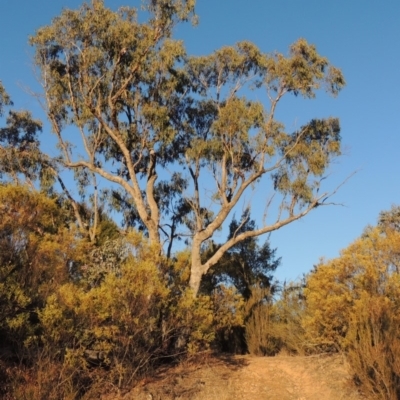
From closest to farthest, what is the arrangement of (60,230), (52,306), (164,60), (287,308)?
(52,306) → (60,230) → (287,308) → (164,60)

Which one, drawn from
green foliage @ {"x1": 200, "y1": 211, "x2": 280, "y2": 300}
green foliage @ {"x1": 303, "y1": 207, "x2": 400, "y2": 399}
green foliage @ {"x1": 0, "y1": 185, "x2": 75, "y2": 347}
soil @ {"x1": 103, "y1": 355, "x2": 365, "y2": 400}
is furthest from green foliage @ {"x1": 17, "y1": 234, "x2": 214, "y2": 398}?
green foliage @ {"x1": 200, "y1": 211, "x2": 280, "y2": 300}

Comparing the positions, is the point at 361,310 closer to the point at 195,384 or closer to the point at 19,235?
the point at 195,384

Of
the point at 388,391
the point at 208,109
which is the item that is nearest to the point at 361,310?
the point at 388,391

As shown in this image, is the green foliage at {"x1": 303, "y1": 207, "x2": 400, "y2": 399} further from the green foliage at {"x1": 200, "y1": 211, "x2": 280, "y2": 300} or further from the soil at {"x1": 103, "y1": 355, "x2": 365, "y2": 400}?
the green foliage at {"x1": 200, "y1": 211, "x2": 280, "y2": 300}

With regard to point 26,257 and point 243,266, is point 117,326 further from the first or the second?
point 243,266

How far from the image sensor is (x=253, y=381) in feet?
40.1

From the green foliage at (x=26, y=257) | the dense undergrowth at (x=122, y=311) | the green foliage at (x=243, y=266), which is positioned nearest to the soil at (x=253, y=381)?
the dense undergrowth at (x=122, y=311)

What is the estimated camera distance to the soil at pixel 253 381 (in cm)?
1124

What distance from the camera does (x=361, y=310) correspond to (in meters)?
11.7

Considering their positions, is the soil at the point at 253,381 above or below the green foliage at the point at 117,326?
below

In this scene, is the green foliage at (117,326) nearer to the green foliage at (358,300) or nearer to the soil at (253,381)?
the soil at (253,381)

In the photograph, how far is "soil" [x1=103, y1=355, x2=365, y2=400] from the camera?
36.9 feet

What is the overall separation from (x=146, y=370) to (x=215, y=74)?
1107cm

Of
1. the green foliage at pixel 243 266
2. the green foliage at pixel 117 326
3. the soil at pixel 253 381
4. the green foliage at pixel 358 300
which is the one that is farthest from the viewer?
the green foliage at pixel 243 266
